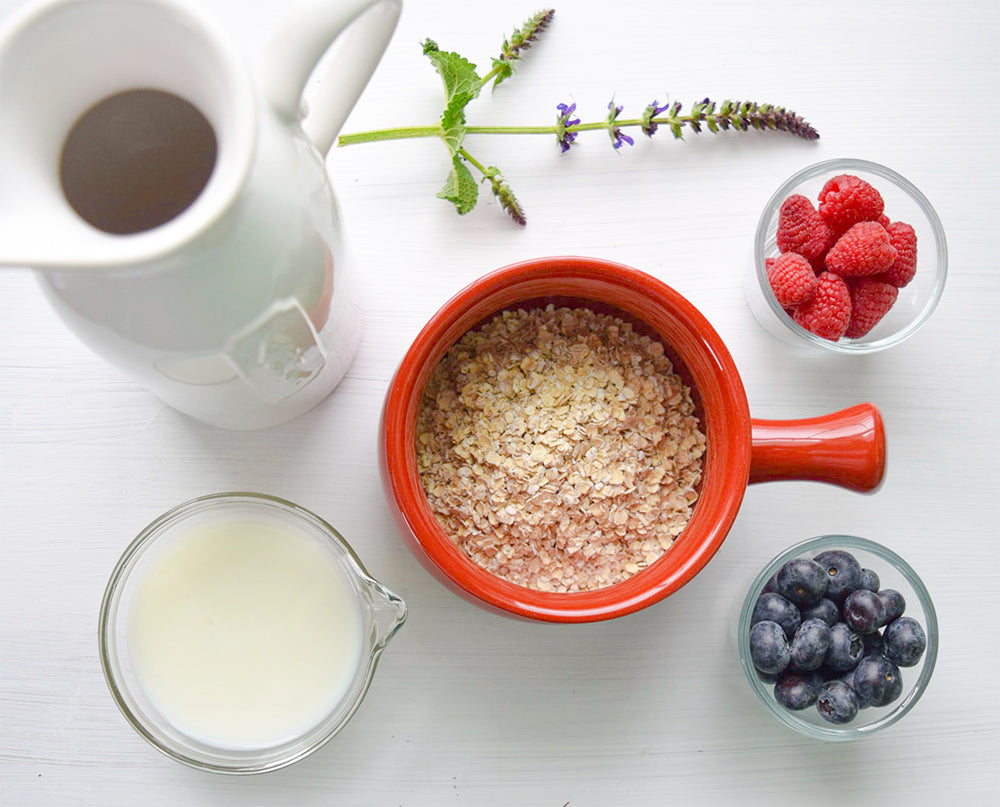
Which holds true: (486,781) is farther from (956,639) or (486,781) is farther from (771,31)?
(771,31)

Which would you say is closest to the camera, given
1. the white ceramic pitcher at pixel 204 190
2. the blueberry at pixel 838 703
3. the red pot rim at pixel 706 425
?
the white ceramic pitcher at pixel 204 190

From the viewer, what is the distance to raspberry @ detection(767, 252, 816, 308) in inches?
33.3

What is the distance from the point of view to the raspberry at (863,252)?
0.83 metres

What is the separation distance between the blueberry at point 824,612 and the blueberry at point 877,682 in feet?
0.17

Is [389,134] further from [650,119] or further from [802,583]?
[802,583]

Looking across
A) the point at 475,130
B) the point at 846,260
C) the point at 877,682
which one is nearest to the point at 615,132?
the point at 475,130

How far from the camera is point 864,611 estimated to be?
2.78ft

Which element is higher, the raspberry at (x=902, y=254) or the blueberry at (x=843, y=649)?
the raspberry at (x=902, y=254)

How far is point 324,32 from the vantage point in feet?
1.65

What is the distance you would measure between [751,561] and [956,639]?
0.83ft

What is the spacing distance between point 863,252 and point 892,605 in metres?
0.35

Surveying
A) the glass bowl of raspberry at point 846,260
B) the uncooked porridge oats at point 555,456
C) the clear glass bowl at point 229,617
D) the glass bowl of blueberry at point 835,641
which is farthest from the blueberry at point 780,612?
the clear glass bowl at point 229,617

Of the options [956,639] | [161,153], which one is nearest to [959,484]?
[956,639]

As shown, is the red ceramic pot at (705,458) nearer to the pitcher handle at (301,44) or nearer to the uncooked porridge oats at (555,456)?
the uncooked porridge oats at (555,456)
